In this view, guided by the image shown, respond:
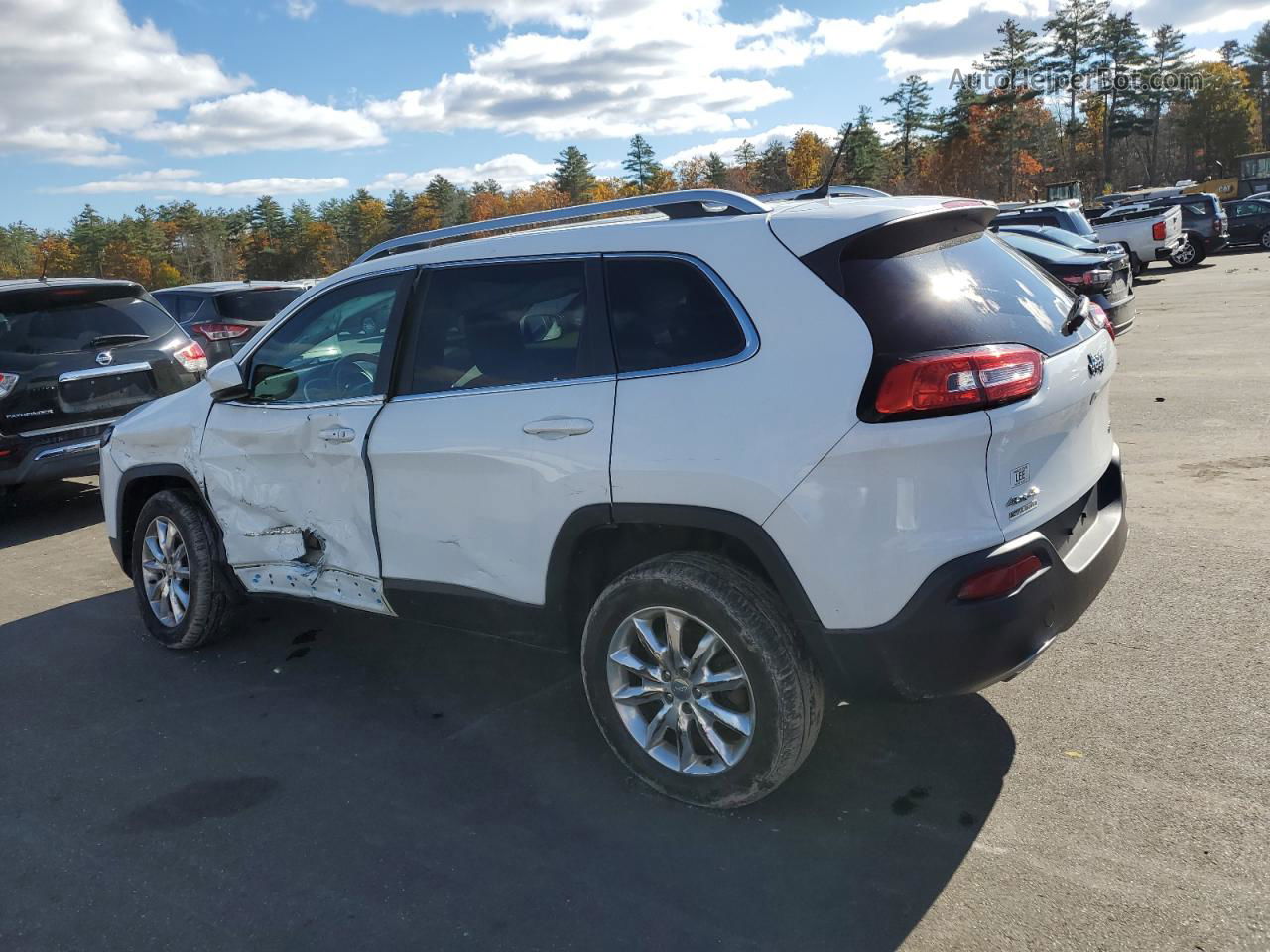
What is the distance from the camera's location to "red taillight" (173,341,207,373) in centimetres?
839

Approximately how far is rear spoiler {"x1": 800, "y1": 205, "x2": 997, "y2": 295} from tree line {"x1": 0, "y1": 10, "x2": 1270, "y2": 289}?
62713 millimetres

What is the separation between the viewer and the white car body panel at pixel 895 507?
2.72 metres

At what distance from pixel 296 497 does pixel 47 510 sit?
5.60 meters

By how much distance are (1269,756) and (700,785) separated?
72.0 inches

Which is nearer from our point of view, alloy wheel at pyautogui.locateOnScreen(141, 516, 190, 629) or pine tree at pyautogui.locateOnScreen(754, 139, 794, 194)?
alloy wheel at pyautogui.locateOnScreen(141, 516, 190, 629)

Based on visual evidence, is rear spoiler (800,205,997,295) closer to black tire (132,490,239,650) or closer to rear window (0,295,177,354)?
black tire (132,490,239,650)

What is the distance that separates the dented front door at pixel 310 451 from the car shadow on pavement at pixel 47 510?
4.01 meters

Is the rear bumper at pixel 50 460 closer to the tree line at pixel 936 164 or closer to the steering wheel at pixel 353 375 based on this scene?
the steering wheel at pixel 353 375

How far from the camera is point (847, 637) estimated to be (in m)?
2.87

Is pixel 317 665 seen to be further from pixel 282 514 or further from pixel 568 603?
pixel 568 603

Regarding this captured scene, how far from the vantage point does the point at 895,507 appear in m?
2.74

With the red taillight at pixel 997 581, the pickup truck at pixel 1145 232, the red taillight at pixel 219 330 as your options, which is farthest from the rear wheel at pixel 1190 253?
the red taillight at pixel 997 581

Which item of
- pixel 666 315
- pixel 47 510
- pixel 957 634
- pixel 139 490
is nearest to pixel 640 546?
pixel 666 315

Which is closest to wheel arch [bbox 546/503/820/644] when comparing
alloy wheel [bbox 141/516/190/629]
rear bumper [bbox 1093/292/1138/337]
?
A: alloy wheel [bbox 141/516/190/629]
